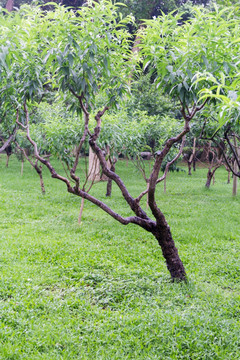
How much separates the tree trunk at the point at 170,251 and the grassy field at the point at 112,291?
143 mm

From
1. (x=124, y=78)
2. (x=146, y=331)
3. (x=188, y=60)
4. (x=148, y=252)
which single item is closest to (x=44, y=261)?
(x=148, y=252)

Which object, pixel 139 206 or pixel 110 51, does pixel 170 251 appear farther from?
pixel 110 51

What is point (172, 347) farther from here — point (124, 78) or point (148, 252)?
point (124, 78)

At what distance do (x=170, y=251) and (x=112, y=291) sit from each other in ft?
2.75

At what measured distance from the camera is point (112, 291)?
3928mm

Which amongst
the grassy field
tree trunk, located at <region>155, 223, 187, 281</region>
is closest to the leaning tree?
tree trunk, located at <region>155, 223, 187, 281</region>

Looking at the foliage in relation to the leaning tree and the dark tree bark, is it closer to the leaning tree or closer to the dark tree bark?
the leaning tree

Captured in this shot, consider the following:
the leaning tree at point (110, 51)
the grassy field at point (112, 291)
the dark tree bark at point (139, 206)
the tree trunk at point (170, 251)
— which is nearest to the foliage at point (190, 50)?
the leaning tree at point (110, 51)

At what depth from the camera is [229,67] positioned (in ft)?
10.7

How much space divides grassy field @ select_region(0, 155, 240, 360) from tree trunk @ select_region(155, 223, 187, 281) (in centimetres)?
14

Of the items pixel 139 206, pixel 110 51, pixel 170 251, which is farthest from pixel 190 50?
pixel 170 251

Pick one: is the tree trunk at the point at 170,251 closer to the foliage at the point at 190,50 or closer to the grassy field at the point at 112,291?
the grassy field at the point at 112,291

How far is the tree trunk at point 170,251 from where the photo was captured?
406cm

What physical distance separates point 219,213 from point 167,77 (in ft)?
18.4
